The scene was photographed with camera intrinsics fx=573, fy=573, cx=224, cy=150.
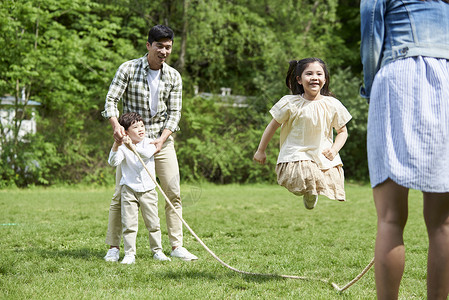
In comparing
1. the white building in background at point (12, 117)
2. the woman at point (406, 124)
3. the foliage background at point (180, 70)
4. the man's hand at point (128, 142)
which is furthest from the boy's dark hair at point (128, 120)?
the white building in background at point (12, 117)

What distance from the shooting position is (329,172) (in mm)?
4812

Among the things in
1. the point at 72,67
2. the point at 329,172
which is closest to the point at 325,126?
the point at 329,172

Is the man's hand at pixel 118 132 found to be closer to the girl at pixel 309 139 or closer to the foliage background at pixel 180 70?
the girl at pixel 309 139

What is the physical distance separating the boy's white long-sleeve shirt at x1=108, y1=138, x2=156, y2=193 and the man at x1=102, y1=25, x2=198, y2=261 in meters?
0.10

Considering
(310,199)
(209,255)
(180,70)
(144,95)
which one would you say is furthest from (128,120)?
(180,70)

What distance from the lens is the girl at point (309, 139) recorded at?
185 inches

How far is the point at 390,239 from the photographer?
8.68 feet

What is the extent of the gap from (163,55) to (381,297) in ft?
11.5

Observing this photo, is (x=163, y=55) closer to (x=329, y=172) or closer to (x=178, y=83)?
(x=178, y=83)

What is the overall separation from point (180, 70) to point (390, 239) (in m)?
17.4

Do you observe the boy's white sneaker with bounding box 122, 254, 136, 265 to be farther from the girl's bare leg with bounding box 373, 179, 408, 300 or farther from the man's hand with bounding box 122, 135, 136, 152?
the girl's bare leg with bounding box 373, 179, 408, 300

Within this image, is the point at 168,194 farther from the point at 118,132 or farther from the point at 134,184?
the point at 118,132

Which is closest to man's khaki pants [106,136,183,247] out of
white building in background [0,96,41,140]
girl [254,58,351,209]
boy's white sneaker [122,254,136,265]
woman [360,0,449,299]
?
boy's white sneaker [122,254,136,265]

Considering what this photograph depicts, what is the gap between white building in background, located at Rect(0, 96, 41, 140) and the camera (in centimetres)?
1548
